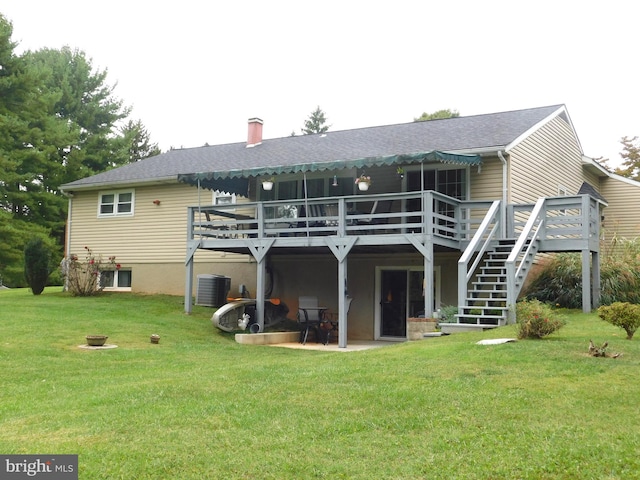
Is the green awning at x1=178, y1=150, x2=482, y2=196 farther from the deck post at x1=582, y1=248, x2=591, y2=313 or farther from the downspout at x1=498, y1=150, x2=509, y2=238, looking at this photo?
the deck post at x1=582, y1=248, x2=591, y2=313

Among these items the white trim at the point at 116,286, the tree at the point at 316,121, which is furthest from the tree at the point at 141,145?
the white trim at the point at 116,286

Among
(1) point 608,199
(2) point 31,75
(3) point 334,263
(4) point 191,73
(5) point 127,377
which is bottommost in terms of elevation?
(5) point 127,377

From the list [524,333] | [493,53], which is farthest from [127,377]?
[493,53]

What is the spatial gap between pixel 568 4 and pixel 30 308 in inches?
551

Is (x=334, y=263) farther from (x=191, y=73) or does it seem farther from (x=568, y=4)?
(x=568, y=4)

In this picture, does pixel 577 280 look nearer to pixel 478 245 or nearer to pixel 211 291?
pixel 478 245

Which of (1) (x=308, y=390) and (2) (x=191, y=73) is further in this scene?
(2) (x=191, y=73)

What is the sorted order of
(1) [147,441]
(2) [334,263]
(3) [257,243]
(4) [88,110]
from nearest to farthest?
(1) [147,441] < (3) [257,243] < (2) [334,263] < (4) [88,110]

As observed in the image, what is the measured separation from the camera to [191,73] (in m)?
14.8

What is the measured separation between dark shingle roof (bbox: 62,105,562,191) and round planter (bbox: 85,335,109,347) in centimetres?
821

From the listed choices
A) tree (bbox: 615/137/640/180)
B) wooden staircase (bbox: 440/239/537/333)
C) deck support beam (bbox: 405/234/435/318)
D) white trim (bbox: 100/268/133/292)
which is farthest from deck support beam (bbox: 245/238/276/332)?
tree (bbox: 615/137/640/180)

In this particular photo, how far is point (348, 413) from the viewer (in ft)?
20.6

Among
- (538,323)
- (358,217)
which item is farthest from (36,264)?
(538,323)

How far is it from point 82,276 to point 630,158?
29091 millimetres
